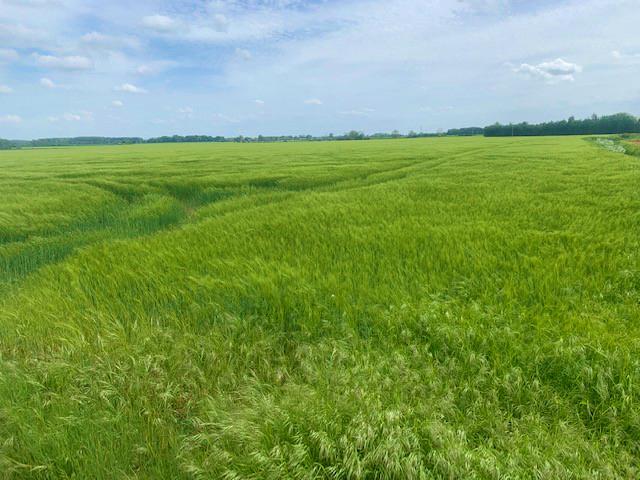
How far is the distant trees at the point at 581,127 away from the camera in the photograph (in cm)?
7950

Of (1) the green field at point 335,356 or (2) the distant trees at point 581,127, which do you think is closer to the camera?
(1) the green field at point 335,356

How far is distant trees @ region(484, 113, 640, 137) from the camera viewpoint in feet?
261

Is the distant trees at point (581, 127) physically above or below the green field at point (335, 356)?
above

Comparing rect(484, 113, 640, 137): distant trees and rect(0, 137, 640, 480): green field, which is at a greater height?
rect(484, 113, 640, 137): distant trees

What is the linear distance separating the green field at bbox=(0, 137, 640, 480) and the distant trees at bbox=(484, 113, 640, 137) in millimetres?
97963

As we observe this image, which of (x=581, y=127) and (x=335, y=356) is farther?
(x=581, y=127)

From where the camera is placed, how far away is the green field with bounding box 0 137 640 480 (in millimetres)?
1794

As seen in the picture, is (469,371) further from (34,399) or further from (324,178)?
(324,178)

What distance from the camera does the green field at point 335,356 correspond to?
1.79 m

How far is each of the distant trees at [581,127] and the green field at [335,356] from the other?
98.0 m

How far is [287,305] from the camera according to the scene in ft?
10.6

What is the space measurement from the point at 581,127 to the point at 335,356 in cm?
10749

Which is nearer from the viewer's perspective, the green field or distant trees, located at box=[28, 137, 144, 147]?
the green field

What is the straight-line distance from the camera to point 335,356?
8.45 feet
